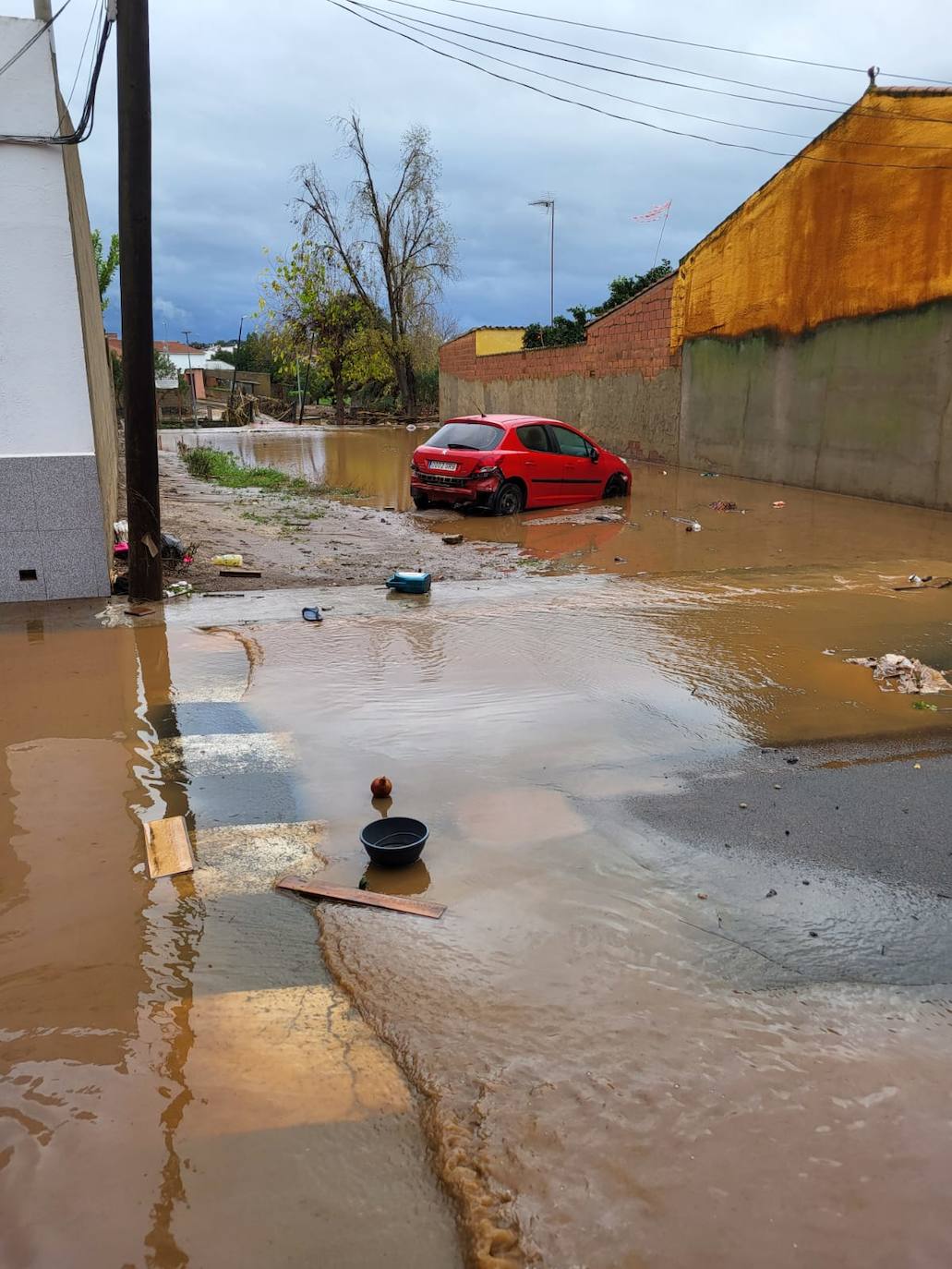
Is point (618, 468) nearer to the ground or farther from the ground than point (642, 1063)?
farther from the ground

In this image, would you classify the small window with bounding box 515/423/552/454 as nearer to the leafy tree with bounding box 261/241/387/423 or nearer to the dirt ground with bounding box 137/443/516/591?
the dirt ground with bounding box 137/443/516/591

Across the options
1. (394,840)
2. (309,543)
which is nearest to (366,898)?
(394,840)

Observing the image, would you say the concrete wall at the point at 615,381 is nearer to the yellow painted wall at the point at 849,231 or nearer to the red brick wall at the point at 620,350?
the red brick wall at the point at 620,350

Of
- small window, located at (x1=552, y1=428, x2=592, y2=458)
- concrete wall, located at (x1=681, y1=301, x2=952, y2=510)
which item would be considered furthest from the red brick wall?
small window, located at (x1=552, y1=428, x2=592, y2=458)

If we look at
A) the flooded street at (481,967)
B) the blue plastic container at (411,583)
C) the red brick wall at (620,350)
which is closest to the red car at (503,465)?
the blue plastic container at (411,583)

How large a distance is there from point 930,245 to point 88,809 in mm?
14716

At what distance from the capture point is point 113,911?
3.46 meters

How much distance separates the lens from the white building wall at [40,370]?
7.05 meters

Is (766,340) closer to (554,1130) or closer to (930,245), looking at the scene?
(930,245)

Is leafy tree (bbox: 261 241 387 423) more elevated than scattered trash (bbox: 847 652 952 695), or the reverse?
leafy tree (bbox: 261 241 387 423)

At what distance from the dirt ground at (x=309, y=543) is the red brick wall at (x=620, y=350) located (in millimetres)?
10762

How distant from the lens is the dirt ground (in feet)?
32.0

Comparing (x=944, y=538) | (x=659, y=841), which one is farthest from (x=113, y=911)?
(x=944, y=538)

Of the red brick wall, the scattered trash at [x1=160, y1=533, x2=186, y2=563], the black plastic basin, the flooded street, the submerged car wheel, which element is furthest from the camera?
the red brick wall
